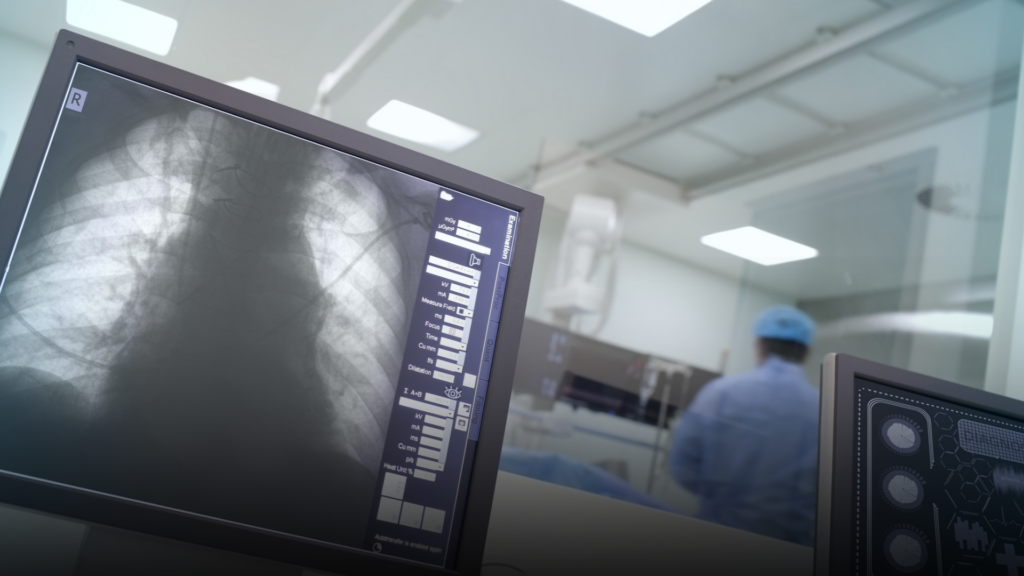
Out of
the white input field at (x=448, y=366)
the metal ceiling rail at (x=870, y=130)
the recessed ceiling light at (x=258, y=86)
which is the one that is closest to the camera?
the white input field at (x=448, y=366)

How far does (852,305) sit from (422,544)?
271 cm

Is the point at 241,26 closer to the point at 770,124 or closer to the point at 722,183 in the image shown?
the point at 770,124

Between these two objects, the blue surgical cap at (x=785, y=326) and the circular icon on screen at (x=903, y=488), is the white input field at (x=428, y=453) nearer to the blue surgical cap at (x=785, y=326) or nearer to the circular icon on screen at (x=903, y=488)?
the circular icon on screen at (x=903, y=488)

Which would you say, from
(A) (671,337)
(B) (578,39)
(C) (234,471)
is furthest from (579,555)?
(A) (671,337)

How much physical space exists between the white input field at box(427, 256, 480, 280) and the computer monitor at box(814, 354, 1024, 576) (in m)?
0.39

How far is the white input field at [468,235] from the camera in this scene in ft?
2.29

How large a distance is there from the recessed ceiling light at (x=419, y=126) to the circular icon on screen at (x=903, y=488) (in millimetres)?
1116

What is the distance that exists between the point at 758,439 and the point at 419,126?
4.68ft

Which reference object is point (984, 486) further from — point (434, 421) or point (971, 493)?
point (434, 421)

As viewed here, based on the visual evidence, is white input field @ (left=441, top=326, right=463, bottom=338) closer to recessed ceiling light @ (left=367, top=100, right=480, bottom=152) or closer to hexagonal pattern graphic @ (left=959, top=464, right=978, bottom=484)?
hexagonal pattern graphic @ (left=959, top=464, right=978, bottom=484)

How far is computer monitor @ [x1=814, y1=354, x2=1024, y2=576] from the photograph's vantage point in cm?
74

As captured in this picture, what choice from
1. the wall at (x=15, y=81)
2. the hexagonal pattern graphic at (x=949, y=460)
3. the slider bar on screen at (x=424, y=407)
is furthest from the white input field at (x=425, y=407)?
the wall at (x=15, y=81)

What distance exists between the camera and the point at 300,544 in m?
0.59

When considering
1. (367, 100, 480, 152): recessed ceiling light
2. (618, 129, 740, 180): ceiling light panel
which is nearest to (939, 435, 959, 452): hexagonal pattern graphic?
(367, 100, 480, 152): recessed ceiling light
